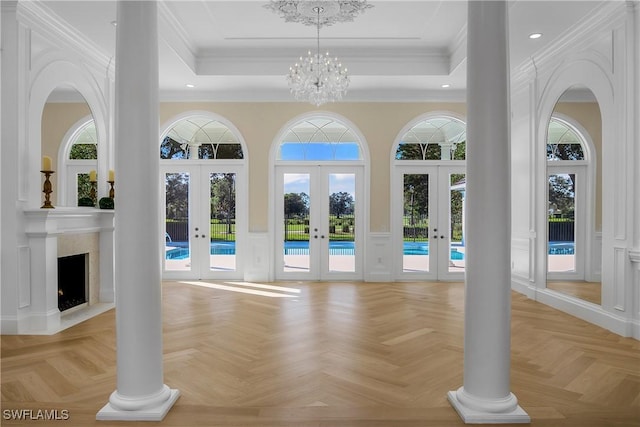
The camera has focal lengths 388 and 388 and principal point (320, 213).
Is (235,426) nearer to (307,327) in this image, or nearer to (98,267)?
(307,327)

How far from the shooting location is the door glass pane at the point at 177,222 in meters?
7.62

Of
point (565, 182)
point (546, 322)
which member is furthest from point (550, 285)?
point (565, 182)

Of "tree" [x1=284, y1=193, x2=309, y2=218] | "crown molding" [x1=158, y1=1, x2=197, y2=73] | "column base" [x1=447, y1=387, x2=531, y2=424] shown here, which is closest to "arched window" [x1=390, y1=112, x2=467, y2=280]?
"tree" [x1=284, y1=193, x2=309, y2=218]

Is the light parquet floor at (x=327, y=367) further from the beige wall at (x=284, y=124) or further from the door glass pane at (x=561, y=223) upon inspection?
the beige wall at (x=284, y=124)

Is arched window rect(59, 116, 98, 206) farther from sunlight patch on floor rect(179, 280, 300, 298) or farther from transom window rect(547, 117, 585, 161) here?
transom window rect(547, 117, 585, 161)

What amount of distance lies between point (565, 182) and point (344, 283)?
3936mm

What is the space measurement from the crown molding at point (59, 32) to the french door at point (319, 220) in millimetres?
3409

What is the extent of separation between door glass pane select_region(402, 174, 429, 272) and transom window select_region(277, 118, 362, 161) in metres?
1.21

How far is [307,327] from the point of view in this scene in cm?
448

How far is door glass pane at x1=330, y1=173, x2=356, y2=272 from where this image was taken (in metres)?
7.66

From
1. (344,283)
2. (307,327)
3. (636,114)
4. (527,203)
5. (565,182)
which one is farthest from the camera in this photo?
(344,283)

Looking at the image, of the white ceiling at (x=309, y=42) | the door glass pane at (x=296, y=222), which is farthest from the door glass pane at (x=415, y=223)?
the door glass pane at (x=296, y=222)

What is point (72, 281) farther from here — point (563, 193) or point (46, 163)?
point (563, 193)

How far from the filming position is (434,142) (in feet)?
25.2
